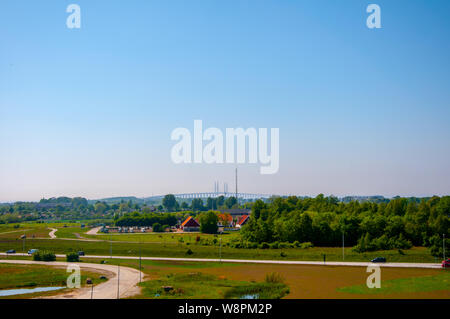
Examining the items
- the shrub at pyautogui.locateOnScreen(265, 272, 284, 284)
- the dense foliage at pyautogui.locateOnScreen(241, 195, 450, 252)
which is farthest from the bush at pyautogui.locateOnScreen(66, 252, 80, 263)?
the dense foliage at pyautogui.locateOnScreen(241, 195, 450, 252)

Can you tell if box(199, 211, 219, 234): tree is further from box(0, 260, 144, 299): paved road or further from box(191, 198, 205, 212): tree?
box(191, 198, 205, 212): tree

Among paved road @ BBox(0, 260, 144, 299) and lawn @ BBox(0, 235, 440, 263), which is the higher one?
paved road @ BBox(0, 260, 144, 299)

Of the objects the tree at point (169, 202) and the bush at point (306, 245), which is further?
the tree at point (169, 202)

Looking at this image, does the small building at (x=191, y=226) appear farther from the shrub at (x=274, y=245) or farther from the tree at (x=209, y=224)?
the shrub at (x=274, y=245)

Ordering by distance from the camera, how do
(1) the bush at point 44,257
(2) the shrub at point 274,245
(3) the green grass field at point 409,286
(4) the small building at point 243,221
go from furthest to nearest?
(4) the small building at point 243,221 → (2) the shrub at point 274,245 → (1) the bush at point 44,257 → (3) the green grass field at point 409,286

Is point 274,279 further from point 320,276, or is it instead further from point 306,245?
point 306,245

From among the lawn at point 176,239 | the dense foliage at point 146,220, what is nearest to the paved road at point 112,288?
the lawn at point 176,239

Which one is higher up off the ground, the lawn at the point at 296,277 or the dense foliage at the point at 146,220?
the lawn at the point at 296,277

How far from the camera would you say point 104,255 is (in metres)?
49.3

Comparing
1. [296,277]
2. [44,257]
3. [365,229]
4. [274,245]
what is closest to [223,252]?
[274,245]

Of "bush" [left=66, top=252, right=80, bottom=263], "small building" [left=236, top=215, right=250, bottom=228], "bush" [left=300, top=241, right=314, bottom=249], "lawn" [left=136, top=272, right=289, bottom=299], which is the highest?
"lawn" [left=136, top=272, right=289, bottom=299]

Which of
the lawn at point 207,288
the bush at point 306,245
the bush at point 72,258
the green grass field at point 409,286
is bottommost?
the bush at point 306,245

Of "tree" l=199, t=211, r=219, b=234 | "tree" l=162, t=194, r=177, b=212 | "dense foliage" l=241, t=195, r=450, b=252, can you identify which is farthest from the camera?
"tree" l=162, t=194, r=177, b=212
